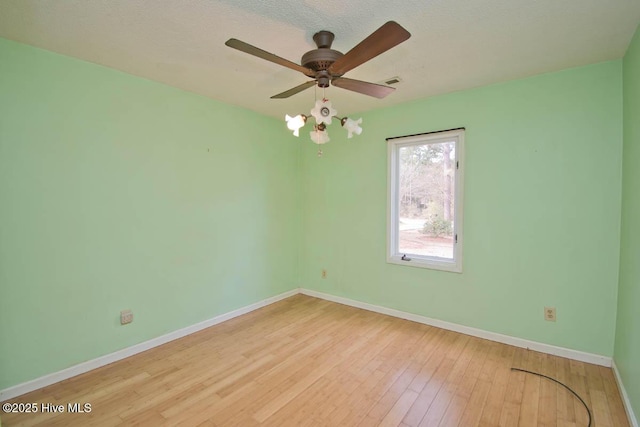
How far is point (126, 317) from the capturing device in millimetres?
2631

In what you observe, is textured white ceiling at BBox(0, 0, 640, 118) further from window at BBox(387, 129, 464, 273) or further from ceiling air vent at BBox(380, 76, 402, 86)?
window at BBox(387, 129, 464, 273)

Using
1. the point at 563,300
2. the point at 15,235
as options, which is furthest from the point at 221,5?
the point at 563,300

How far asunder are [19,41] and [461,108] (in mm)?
3689

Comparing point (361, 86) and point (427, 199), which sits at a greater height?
point (361, 86)

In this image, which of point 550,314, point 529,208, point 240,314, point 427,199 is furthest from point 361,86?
point 240,314

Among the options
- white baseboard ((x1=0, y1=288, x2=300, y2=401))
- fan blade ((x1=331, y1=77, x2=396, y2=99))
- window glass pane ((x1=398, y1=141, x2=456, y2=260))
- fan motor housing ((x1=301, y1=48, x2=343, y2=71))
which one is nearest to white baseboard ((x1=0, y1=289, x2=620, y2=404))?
white baseboard ((x1=0, y1=288, x2=300, y2=401))

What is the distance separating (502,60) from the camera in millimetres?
2363

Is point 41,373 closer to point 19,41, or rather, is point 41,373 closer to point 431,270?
point 19,41

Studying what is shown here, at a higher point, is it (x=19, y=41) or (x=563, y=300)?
(x=19, y=41)

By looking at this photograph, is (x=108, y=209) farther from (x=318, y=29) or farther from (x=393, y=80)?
(x=393, y=80)

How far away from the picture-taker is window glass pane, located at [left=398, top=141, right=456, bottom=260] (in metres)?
3.21

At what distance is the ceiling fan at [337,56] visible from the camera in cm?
143

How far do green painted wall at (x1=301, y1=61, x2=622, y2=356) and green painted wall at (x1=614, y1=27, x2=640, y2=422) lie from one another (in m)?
0.15

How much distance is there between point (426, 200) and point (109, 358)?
3406 mm
